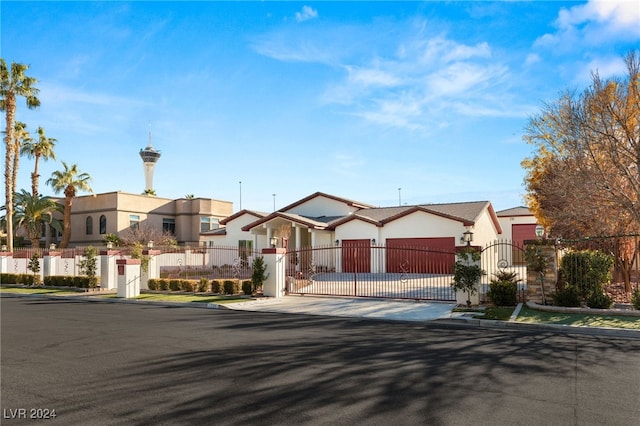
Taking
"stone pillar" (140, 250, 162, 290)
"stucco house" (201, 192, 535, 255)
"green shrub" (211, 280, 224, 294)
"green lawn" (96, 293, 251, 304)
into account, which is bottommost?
"green lawn" (96, 293, 251, 304)

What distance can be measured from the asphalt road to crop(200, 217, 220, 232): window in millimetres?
36334

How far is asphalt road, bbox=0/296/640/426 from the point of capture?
5.73 metres

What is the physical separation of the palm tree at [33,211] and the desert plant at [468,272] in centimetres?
4053

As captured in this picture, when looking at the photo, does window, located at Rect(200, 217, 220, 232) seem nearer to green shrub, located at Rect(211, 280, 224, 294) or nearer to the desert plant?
green shrub, located at Rect(211, 280, 224, 294)

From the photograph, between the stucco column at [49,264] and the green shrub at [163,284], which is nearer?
the green shrub at [163,284]

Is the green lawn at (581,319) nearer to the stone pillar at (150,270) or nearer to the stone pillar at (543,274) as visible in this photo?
the stone pillar at (543,274)

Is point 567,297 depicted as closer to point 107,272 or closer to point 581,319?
point 581,319

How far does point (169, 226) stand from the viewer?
4797 centimetres

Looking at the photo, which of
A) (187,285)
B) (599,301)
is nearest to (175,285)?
(187,285)

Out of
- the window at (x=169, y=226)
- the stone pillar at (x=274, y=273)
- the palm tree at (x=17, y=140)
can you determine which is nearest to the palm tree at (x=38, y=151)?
the palm tree at (x=17, y=140)

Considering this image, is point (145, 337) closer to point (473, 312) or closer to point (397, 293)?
point (473, 312)

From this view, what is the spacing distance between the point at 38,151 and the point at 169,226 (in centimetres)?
1327

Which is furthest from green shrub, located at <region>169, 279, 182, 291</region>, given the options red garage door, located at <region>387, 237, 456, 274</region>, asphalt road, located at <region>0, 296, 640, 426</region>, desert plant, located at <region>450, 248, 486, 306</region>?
red garage door, located at <region>387, 237, 456, 274</region>

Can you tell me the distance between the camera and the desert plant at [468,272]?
52.0 feet
